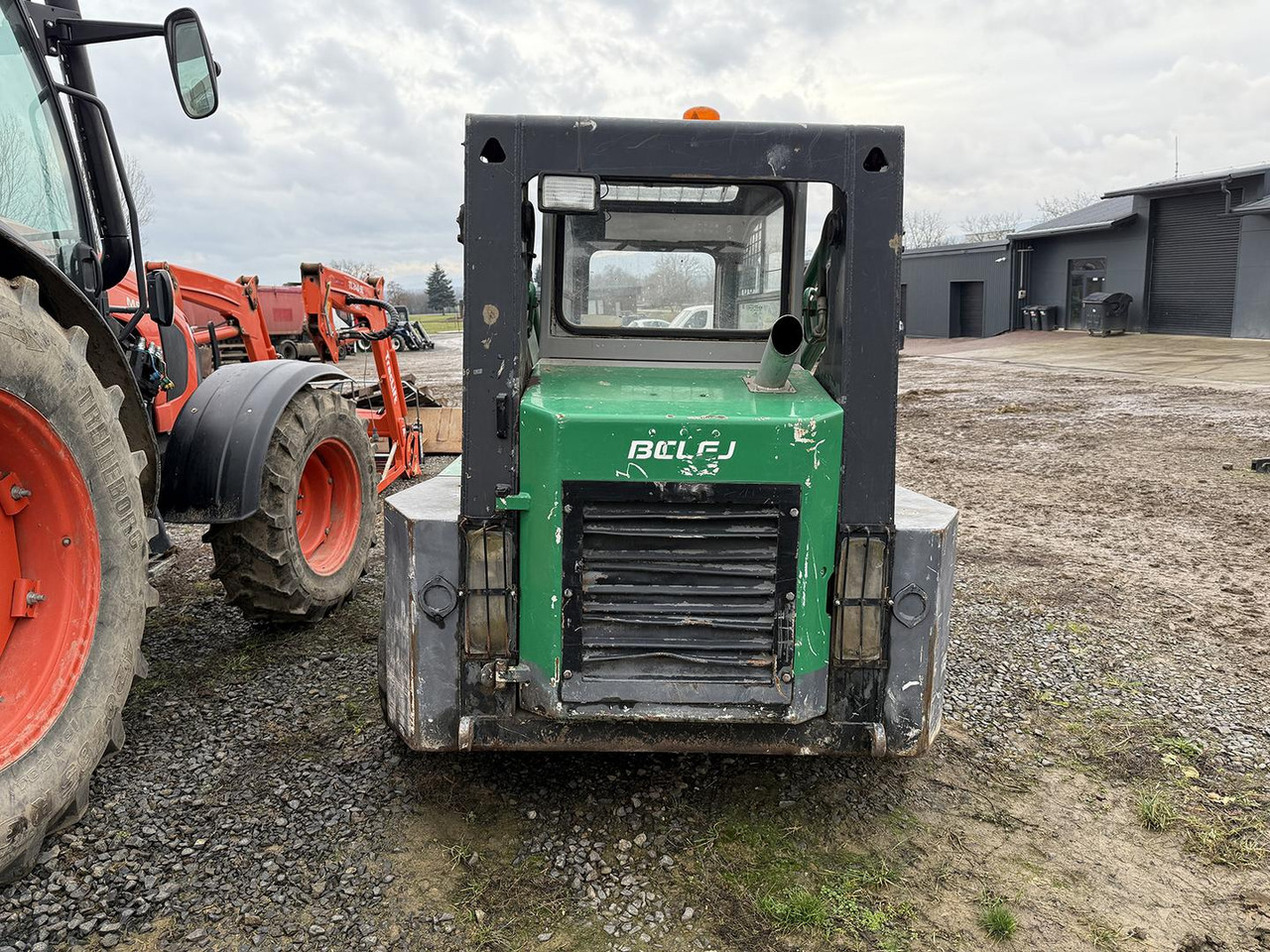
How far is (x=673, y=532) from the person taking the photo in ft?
9.13

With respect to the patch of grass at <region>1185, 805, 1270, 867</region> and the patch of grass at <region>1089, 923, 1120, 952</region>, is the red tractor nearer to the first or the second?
the patch of grass at <region>1089, 923, 1120, 952</region>

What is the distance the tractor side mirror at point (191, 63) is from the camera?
3271 mm

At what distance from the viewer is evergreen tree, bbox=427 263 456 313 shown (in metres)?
80.2

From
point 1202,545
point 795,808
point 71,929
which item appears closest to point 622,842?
point 795,808

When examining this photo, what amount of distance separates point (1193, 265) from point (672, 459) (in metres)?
26.5

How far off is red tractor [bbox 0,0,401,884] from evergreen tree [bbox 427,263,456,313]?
7775 cm

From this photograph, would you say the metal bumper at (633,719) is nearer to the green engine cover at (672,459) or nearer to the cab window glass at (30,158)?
the green engine cover at (672,459)

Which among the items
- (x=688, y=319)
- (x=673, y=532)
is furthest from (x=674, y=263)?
(x=673, y=532)

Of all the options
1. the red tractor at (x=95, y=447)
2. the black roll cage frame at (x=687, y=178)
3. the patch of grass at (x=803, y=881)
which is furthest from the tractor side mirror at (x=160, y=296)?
the patch of grass at (x=803, y=881)

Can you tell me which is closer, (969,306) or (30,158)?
(30,158)

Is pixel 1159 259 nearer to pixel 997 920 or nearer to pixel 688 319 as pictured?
pixel 688 319

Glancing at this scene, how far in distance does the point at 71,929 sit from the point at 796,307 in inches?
116

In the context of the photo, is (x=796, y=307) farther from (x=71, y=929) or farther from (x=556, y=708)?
(x=71, y=929)

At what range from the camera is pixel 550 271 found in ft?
11.8
